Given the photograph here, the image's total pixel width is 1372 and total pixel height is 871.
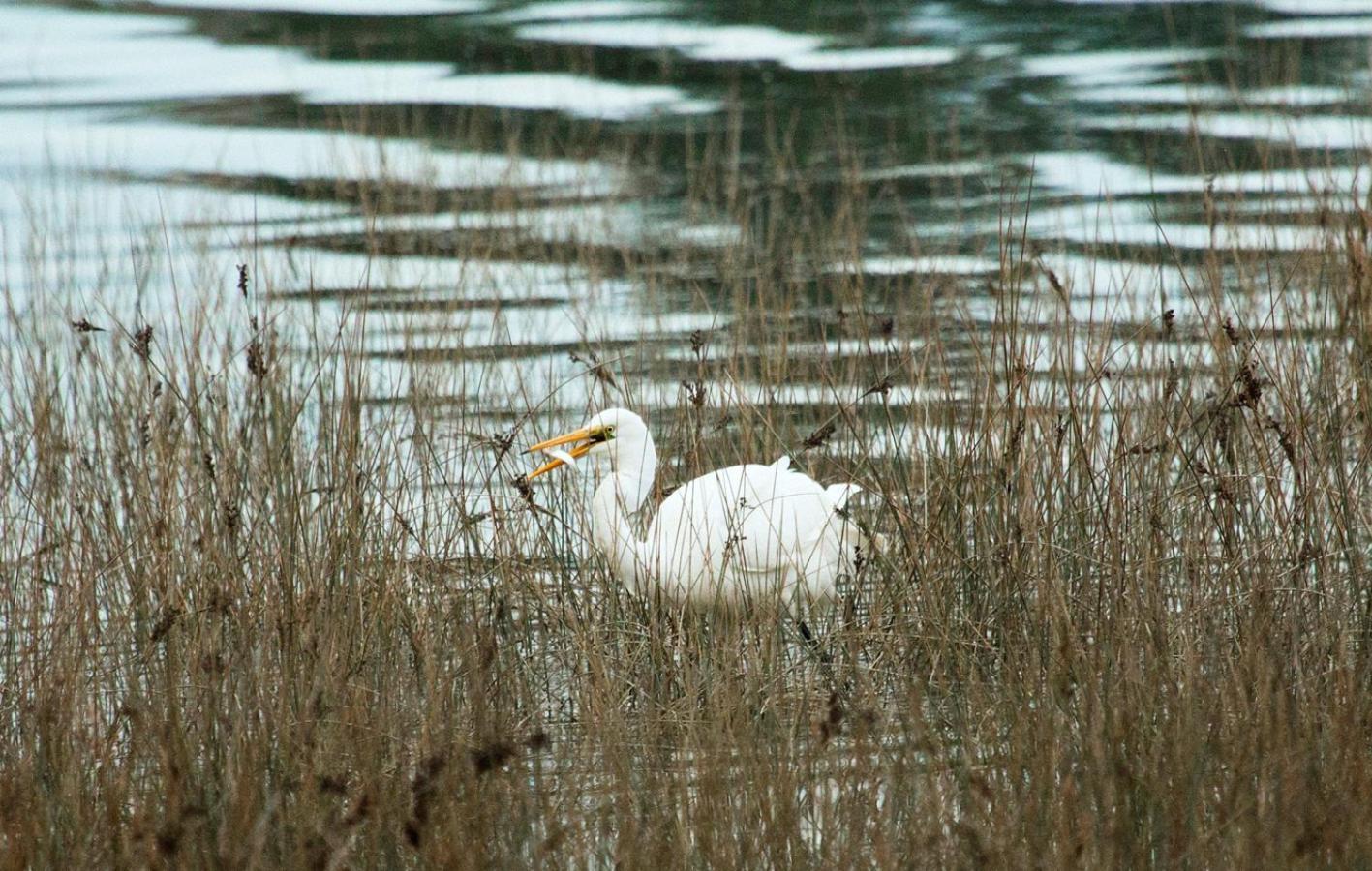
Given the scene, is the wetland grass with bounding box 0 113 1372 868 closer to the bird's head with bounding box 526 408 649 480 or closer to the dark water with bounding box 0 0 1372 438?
the bird's head with bounding box 526 408 649 480

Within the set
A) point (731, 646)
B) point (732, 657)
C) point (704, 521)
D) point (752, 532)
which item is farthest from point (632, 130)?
point (732, 657)

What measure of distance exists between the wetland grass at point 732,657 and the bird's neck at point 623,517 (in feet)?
0.39

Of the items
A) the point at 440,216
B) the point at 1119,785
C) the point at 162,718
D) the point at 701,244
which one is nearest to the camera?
the point at 1119,785

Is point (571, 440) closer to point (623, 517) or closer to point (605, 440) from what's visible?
point (605, 440)

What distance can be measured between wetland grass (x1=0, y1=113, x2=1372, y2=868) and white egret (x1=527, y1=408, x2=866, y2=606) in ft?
0.41

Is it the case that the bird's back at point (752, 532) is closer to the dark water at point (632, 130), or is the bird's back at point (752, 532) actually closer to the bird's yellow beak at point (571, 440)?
the bird's yellow beak at point (571, 440)

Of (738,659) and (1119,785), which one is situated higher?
(1119,785)

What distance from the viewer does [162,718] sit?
307 centimetres

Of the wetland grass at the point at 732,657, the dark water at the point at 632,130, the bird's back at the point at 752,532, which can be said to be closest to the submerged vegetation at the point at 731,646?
the wetland grass at the point at 732,657

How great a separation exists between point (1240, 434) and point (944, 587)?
2.61 ft

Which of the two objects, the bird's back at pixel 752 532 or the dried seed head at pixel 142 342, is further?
the bird's back at pixel 752 532

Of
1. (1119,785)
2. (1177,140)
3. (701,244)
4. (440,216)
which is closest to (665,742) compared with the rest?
(1119,785)

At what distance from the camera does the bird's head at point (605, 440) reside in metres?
4.55

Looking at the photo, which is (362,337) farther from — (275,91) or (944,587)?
(275,91)
